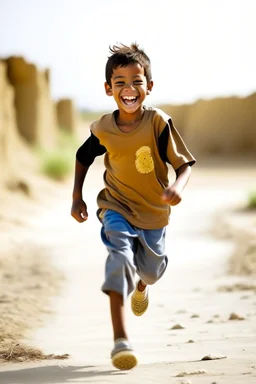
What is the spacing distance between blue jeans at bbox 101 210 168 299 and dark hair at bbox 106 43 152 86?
31.1 inches

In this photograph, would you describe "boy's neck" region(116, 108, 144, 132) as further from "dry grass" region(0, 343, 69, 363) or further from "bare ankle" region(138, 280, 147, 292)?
"dry grass" region(0, 343, 69, 363)

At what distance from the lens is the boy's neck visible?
179 inches

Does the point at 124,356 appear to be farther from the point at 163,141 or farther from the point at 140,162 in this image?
the point at 163,141

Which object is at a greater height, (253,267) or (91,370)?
(253,267)

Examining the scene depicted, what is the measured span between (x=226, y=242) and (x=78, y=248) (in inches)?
87.0

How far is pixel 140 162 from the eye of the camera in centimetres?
450

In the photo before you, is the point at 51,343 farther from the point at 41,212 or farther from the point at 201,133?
the point at 201,133

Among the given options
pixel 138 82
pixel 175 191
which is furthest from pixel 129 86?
pixel 175 191

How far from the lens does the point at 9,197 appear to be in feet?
58.9

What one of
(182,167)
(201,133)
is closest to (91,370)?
(182,167)

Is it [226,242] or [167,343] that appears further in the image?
[226,242]

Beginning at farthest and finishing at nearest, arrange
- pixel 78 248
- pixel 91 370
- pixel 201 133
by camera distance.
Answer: pixel 201 133, pixel 78 248, pixel 91 370

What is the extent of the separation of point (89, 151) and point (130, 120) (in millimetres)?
428

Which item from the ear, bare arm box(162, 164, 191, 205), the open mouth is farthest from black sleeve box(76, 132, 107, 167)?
bare arm box(162, 164, 191, 205)
